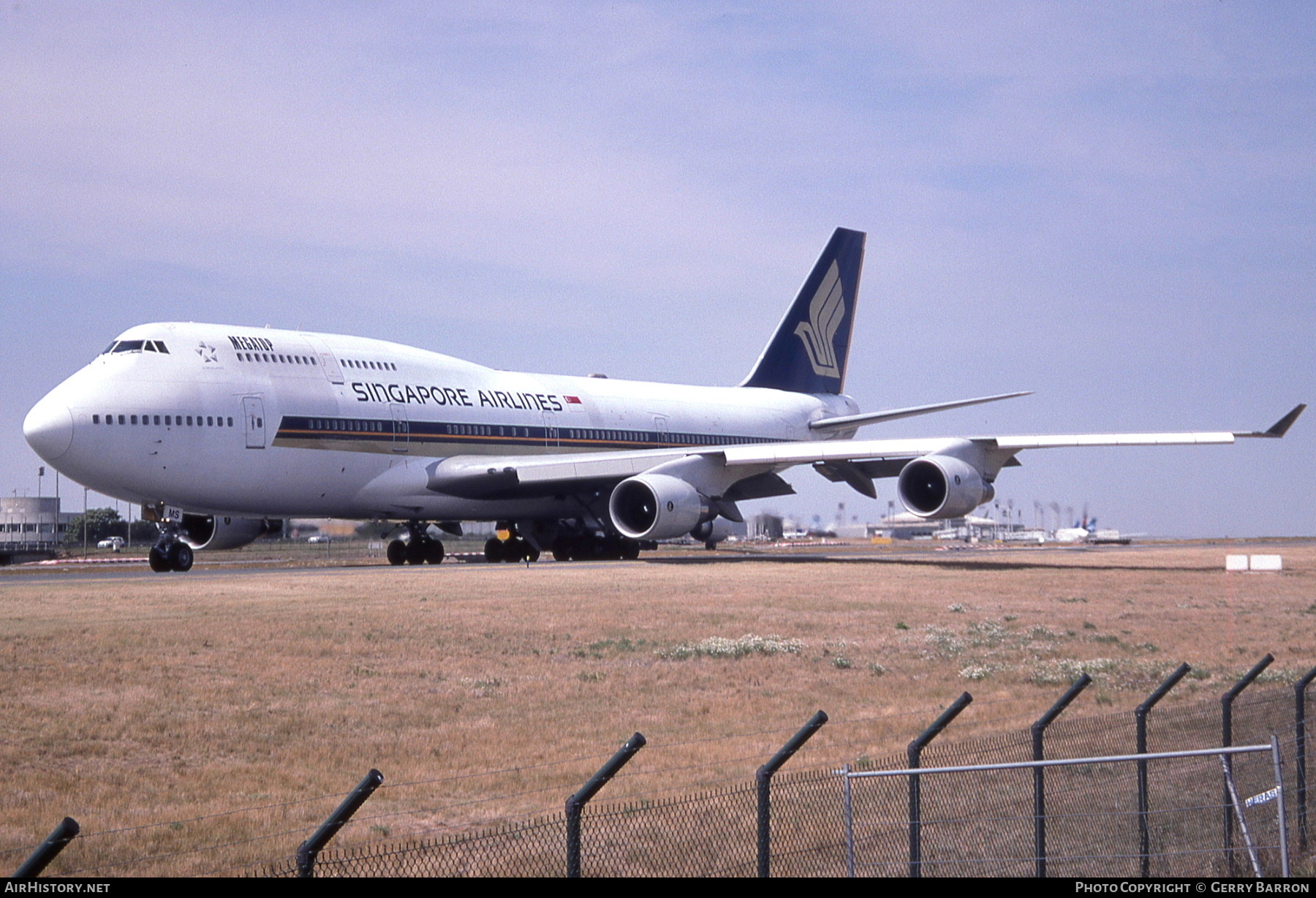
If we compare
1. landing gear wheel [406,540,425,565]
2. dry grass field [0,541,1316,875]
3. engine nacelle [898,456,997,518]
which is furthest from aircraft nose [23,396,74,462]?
engine nacelle [898,456,997,518]

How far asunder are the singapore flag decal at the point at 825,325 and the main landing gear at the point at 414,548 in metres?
19.2

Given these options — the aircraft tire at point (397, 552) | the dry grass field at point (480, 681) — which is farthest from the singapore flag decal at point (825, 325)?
the dry grass field at point (480, 681)

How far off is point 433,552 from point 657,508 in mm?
8007

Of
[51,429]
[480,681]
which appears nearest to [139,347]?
[51,429]

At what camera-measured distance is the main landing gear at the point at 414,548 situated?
39094mm

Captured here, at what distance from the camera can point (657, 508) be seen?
35.3 m

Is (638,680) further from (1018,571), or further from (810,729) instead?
(1018,571)

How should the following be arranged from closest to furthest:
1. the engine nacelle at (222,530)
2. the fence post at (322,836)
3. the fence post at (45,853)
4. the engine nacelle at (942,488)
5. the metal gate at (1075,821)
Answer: the fence post at (45,853) → the fence post at (322,836) → the metal gate at (1075,821) → the engine nacelle at (942,488) → the engine nacelle at (222,530)

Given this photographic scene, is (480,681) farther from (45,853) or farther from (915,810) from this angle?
(45,853)

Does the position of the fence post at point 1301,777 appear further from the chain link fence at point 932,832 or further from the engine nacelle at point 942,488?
the engine nacelle at point 942,488

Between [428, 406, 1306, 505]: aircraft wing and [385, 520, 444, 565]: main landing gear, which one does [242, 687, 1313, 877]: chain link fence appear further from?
[385, 520, 444, 565]: main landing gear

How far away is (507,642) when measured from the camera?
63.5ft
